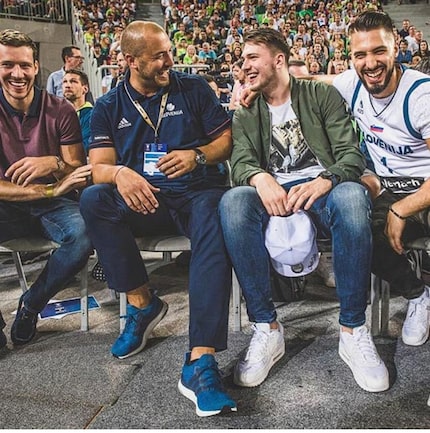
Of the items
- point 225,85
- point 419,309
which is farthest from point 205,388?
point 225,85

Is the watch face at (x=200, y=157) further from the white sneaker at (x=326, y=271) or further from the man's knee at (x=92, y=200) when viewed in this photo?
the white sneaker at (x=326, y=271)

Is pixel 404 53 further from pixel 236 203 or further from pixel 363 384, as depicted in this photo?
pixel 363 384

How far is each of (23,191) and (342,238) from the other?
53.1 inches

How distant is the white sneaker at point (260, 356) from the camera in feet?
6.24

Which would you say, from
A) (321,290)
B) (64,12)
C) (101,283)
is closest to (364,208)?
Result: (321,290)

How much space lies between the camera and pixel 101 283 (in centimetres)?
320

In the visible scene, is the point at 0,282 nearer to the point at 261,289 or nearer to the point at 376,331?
the point at 261,289

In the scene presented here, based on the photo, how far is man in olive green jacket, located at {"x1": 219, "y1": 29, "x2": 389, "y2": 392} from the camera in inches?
74.2

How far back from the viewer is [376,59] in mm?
2094

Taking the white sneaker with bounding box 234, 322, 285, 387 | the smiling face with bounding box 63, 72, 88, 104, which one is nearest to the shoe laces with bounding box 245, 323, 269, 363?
the white sneaker with bounding box 234, 322, 285, 387

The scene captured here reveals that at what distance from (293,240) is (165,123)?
0.72m

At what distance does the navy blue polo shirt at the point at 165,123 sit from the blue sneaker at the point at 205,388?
752 mm

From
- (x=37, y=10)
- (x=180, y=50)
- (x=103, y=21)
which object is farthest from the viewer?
(x=37, y=10)

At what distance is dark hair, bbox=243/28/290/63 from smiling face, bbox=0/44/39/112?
96cm
